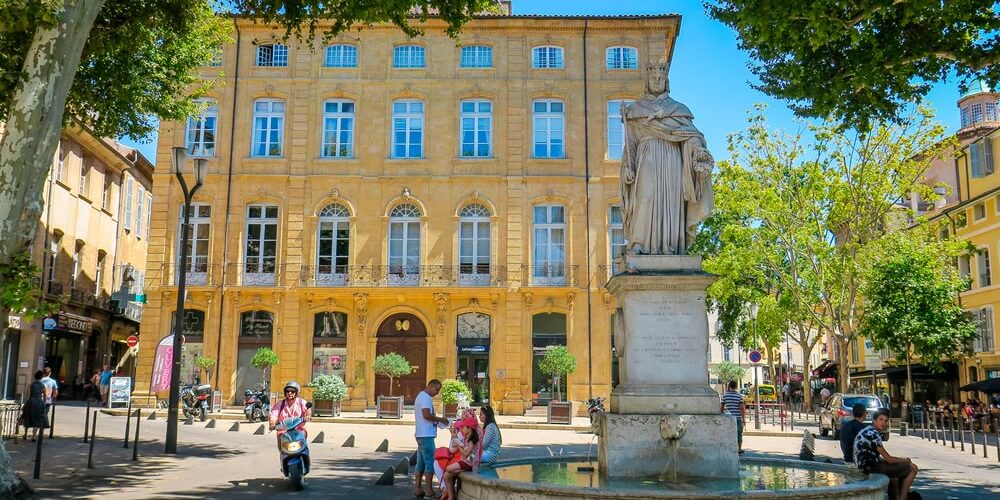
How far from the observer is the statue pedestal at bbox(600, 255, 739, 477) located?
852cm

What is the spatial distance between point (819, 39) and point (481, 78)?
928 inches

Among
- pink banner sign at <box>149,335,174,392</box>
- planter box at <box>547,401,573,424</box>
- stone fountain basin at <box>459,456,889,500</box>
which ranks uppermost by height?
pink banner sign at <box>149,335,174,392</box>

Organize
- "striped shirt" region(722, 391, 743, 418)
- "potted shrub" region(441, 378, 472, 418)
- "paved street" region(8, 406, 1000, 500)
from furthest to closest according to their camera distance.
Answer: "potted shrub" region(441, 378, 472, 418) < "striped shirt" region(722, 391, 743, 418) < "paved street" region(8, 406, 1000, 500)

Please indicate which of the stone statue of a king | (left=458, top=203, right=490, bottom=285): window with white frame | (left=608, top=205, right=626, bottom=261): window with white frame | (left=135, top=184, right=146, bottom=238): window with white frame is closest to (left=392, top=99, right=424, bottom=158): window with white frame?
(left=458, top=203, right=490, bottom=285): window with white frame

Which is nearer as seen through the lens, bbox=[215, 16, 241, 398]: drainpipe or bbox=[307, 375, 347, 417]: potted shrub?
bbox=[307, 375, 347, 417]: potted shrub

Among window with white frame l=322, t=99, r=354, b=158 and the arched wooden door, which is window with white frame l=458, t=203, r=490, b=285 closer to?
the arched wooden door

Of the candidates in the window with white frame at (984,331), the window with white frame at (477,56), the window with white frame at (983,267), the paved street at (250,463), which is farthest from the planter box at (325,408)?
the window with white frame at (983,267)

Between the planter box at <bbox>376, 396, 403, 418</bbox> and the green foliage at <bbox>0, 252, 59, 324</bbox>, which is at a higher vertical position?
the green foliage at <bbox>0, 252, 59, 324</bbox>

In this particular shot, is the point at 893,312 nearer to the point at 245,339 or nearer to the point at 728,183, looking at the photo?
the point at 728,183

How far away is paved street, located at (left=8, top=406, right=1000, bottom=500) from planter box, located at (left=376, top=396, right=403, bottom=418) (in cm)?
427

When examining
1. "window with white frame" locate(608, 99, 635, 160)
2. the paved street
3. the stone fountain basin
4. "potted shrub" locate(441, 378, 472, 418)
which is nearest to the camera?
the stone fountain basin

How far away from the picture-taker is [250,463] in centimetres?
1458

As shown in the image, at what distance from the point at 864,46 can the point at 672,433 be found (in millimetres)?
8363

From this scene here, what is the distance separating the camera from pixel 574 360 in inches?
1221
